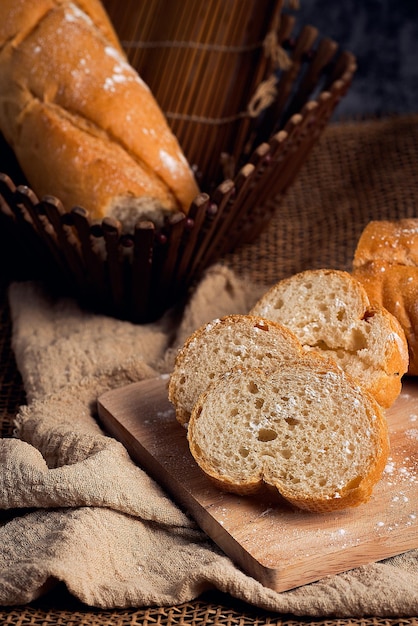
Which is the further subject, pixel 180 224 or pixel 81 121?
pixel 81 121

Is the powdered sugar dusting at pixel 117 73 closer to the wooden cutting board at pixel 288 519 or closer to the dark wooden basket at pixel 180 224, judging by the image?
the dark wooden basket at pixel 180 224

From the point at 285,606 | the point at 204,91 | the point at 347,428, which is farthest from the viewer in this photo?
the point at 204,91

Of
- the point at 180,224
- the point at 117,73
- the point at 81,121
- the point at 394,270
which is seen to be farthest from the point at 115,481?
the point at 117,73

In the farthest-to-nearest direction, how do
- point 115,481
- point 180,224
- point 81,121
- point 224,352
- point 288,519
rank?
point 81,121, point 180,224, point 224,352, point 115,481, point 288,519

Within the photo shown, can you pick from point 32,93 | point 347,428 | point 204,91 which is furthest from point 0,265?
point 347,428

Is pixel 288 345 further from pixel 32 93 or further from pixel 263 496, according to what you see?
pixel 32 93

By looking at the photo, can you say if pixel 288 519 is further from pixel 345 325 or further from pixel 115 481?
pixel 345 325
